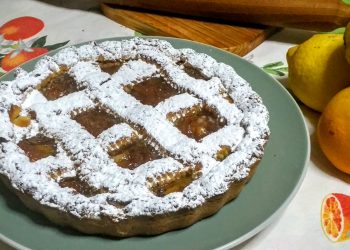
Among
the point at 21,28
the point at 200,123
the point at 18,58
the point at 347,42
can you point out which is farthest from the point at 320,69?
the point at 21,28

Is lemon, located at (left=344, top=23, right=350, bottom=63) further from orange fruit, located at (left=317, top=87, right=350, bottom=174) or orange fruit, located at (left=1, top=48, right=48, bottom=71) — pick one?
orange fruit, located at (left=1, top=48, right=48, bottom=71)

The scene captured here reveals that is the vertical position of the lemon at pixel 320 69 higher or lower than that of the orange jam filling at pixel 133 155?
higher

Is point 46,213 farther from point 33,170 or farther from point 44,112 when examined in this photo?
point 44,112

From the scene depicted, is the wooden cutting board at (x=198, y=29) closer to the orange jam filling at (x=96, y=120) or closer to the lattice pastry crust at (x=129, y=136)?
the lattice pastry crust at (x=129, y=136)

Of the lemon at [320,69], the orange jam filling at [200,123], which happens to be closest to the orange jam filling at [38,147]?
the orange jam filling at [200,123]

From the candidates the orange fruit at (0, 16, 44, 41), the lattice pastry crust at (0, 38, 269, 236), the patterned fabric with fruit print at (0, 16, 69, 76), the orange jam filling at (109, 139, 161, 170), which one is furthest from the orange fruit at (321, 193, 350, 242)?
the orange fruit at (0, 16, 44, 41)

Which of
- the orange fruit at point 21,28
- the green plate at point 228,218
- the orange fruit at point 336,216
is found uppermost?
the green plate at point 228,218

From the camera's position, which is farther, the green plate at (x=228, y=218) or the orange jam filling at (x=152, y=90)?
the orange jam filling at (x=152, y=90)

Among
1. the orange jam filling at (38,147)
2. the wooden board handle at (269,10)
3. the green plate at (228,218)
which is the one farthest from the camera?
the wooden board handle at (269,10)
